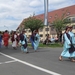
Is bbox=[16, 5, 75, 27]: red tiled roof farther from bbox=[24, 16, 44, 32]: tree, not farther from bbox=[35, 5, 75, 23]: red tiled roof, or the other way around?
bbox=[24, 16, 44, 32]: tree

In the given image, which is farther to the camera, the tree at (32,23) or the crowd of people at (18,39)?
the tree at (32,23)

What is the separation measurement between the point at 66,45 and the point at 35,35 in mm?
8625

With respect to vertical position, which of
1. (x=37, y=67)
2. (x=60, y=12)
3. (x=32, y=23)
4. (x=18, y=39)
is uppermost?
(x=60, y=12)

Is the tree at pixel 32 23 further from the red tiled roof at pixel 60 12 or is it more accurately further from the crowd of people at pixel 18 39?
the crowd of people at pixel 18 39

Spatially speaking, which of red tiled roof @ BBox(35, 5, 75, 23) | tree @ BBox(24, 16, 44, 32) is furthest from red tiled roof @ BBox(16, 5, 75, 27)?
tree @ BBox(24, 16, 44, 32)

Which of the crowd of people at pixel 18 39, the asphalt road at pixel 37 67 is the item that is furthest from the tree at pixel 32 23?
the asphalt road at pixel 37 67

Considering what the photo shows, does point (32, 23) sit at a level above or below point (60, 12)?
below

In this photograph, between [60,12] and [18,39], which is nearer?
[18,39]

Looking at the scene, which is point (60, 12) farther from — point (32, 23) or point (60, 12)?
point (32, 23)

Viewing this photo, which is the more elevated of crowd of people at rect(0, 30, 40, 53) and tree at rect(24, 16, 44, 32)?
tree at rect(24, 16, 44, 32)

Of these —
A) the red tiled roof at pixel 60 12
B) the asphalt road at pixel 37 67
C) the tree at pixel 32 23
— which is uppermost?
the red tiled roof at pixel 60 12

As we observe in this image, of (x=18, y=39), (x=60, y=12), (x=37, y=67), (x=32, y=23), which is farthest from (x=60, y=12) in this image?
(x=37, y=67)

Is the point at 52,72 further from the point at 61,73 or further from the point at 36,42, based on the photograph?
the point at 36,42

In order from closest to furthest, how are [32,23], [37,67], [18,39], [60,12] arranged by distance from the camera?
[37,67] < [18,39] < [32,23] < [60,12]
